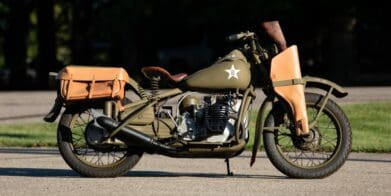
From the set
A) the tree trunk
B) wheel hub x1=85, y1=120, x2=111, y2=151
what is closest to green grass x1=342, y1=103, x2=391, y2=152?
wheel hub x1=85, y1=120, x2=111, y2=151

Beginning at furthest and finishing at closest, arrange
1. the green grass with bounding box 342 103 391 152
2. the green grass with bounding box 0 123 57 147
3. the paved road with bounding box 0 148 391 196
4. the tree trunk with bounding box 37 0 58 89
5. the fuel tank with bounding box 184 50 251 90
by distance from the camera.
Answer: the tree trunk with bounding box 37 0 58 89 < the green grass with bounding box 0 123 57 147 < the green grass with bounding box 342 103 391 152 < the fuel tank with bounding box 184 50 251 90 < the paved road with bounding box 0 148 391 196

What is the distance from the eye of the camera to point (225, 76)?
880 centimetres

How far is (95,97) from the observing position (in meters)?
8.95

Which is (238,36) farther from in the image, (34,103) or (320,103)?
(34,103)

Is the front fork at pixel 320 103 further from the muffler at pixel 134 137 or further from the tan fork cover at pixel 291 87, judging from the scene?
the muffler at pixel 134 137

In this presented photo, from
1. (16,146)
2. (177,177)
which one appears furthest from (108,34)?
(177,177)

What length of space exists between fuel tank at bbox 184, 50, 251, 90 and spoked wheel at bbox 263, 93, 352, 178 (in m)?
0.45

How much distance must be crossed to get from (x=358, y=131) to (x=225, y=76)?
18.1 ft

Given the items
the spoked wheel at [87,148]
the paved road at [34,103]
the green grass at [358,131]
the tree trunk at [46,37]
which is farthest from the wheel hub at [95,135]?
the tree trunk at [46,37]

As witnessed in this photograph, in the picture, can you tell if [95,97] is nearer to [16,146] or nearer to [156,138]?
[156,138]

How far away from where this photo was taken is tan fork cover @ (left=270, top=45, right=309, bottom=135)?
29.1ft

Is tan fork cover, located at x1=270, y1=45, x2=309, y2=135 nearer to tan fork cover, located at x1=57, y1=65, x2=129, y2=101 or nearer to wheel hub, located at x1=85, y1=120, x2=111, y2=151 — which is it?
tan fork cover, located at x1=57, y1=65, x2=129, y2=101

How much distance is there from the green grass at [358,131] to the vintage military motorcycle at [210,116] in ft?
9.91

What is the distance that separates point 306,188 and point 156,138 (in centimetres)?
146
